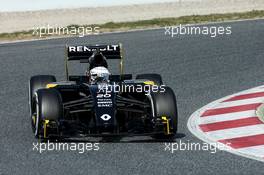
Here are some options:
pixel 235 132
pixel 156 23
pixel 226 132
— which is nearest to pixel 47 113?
pixel 226 132

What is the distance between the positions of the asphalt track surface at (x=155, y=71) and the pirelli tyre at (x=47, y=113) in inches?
11.4

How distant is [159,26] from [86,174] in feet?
59.7

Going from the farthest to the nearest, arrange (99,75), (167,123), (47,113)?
(99,75), (167,123), (47,113)

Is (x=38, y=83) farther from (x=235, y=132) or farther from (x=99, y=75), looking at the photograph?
(x=235, y=132)

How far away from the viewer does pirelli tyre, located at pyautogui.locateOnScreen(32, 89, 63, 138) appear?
11641mm

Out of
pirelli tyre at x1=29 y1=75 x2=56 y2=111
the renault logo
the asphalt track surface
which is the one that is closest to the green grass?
the asphalt track surface

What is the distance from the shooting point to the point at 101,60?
13.3m

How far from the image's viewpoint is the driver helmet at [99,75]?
42.2ft

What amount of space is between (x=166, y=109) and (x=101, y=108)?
0.89 m

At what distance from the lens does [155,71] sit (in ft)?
62.6

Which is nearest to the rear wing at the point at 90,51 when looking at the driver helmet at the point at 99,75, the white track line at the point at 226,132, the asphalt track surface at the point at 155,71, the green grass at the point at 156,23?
the driver helmet at the point at 99,75

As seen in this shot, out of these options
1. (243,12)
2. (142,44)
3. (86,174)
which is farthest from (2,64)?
(243,12)

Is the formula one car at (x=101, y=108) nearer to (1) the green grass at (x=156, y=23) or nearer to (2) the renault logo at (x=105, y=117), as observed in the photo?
(2) the renault logo at (x=105, y=117)

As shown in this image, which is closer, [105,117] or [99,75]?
[105,117]
